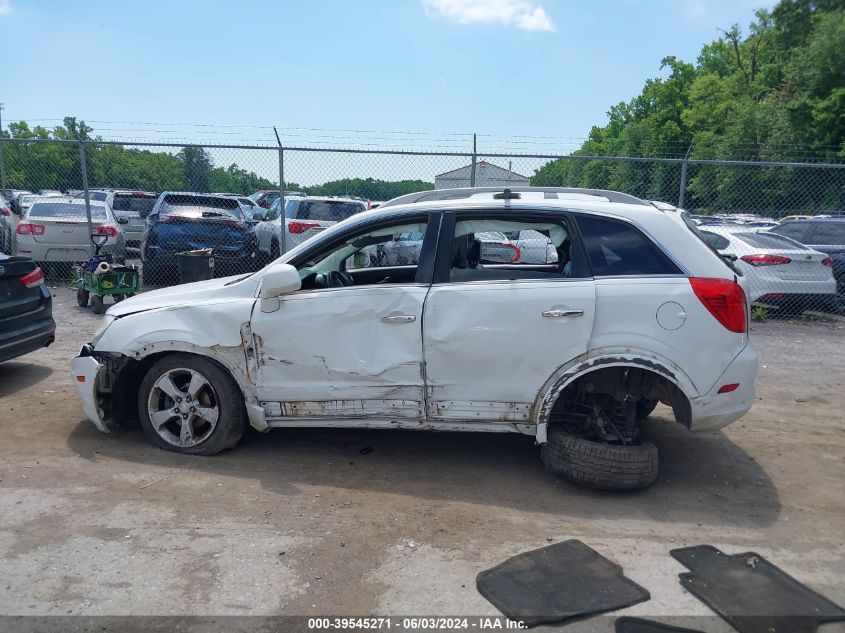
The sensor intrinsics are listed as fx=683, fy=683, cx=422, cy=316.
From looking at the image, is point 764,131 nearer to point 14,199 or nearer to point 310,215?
point 310,215

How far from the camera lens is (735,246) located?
35.1ft

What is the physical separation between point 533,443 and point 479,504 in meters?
1.13

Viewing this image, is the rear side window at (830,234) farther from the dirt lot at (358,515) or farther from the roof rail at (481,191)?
the roof rail at (481,191)

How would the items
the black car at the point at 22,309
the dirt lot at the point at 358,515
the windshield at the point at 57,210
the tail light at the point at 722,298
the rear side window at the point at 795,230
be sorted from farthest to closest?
the rear side window at the point at 795,230 < the windshield at the point at 57,210 < the black car at the point at 22,309 < the tail light at the point at 722,298 < the dirt lot at the point at 358,515

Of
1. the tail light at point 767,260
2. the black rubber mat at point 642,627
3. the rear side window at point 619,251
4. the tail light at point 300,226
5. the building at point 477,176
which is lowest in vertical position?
the black rubber mat at point 642,627

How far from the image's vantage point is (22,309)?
6.33m

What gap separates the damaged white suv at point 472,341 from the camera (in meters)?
4.15

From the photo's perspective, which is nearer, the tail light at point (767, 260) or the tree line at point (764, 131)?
the tail light at point (767, 260)

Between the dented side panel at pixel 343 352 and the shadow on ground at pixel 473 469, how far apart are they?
449 millimetres

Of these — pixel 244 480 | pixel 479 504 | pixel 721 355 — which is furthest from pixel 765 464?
pixel 244 480

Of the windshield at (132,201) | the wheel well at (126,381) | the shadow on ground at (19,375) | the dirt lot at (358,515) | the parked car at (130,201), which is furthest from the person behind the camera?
the windshield at (132,201)

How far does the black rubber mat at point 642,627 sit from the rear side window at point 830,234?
37.1 feet

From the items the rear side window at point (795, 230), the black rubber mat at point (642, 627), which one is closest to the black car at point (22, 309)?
the black rubber mat at point (642, 627)

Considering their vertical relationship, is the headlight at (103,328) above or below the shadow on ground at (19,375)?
above
